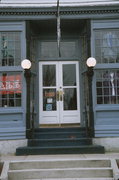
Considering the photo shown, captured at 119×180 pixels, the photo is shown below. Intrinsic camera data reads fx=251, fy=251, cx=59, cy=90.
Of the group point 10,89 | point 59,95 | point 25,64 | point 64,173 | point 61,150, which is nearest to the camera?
point 64,173

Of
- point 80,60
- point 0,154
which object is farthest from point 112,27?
point 0,154

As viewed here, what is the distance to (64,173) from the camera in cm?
612

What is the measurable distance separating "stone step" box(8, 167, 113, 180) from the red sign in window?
291cm

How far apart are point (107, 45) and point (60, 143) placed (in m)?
3.59

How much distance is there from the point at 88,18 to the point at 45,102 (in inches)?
130

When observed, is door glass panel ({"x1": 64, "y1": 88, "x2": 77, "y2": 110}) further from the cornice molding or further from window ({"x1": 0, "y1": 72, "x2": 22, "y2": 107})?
the cornice molding

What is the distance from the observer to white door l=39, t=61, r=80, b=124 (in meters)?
8.99

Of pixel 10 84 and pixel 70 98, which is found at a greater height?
pixel 10 84

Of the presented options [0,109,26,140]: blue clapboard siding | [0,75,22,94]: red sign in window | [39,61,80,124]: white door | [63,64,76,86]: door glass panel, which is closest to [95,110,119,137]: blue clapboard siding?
[39,61,80,124]: white door

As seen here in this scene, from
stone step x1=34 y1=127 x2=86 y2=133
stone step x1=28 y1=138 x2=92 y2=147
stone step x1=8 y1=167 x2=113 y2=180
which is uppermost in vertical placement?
stone step x1=34 y1=127 x2=86 y2=133

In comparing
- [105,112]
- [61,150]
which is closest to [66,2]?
[105,112]

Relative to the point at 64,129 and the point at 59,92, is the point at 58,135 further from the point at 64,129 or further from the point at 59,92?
the point at 59,92

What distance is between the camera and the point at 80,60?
915 cm

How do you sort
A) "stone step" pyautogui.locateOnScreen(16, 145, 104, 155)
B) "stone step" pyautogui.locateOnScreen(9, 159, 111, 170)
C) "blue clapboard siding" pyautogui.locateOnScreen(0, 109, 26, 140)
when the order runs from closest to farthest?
"stone step" pyautogui.locateOnScreen(9, 159, 111, 170) → "stone step" pyautogui.locateOnScreen(16, 145, 104, 155) → "blue clapboard siding" pyautogui.locateOnScreen(0, 109, 26, 140)
